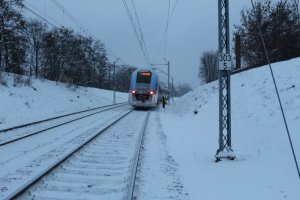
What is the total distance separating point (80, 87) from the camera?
54.8 meters

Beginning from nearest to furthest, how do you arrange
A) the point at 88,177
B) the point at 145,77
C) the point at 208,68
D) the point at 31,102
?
the point at 88,177 < the point at 31,102 < the point at 145,77 < the point at 208,68

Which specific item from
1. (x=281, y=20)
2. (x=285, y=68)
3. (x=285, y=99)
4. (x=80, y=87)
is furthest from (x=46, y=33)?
(x=285, y=99)

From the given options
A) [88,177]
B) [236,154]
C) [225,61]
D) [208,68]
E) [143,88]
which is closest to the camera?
[88,177]

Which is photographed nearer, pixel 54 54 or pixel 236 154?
pixel 236 154

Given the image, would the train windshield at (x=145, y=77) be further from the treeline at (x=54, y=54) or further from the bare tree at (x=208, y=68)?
the bare tree at (x=208, y=68)

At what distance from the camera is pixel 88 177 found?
8.37 metres

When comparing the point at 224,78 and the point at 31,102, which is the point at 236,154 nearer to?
the point at 224,78

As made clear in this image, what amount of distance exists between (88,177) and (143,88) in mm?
27078

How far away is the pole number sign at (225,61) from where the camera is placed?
10.7 m

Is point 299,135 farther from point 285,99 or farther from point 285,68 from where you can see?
point 285,68

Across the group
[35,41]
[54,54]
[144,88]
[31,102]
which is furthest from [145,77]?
[35,41]

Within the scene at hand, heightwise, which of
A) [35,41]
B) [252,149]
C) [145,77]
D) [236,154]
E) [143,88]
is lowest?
[236,154]

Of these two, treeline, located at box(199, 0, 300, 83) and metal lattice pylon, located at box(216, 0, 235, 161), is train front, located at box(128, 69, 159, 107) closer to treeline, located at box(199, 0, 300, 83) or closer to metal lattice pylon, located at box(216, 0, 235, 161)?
treeline, located at box(199, 0, 300, 83)

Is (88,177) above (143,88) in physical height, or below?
below
